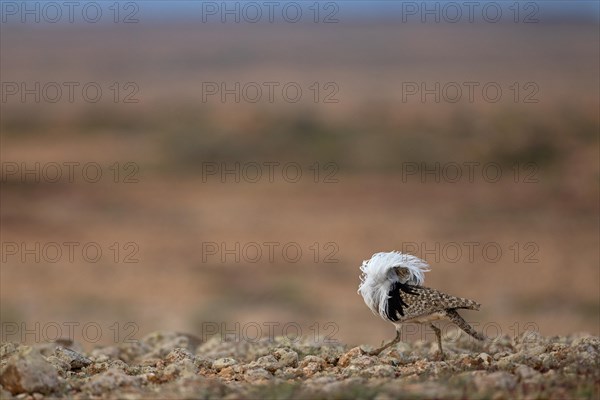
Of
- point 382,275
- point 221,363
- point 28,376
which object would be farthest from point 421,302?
point 28,376

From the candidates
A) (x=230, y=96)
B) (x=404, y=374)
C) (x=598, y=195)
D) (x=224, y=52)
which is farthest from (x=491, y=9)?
(x=404, y=374)

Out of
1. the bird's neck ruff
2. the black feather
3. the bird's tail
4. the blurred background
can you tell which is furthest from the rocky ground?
the blurred background

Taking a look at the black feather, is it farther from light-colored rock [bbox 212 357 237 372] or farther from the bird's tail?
light-colored rock [bbox 212 357 237 372]

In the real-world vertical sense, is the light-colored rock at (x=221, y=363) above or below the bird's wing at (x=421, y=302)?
below

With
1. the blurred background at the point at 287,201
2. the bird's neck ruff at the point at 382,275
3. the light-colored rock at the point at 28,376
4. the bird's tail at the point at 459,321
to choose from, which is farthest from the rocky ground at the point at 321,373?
the blurred background at the point at 287,201

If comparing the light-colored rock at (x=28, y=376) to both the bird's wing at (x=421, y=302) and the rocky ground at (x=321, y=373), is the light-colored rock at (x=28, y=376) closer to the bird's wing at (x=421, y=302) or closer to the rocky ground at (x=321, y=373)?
the rocky ground at (x=321, y=373)

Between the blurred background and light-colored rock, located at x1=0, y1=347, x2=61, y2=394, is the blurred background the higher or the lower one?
the higher one

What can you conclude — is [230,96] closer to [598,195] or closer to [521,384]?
[598,195]
